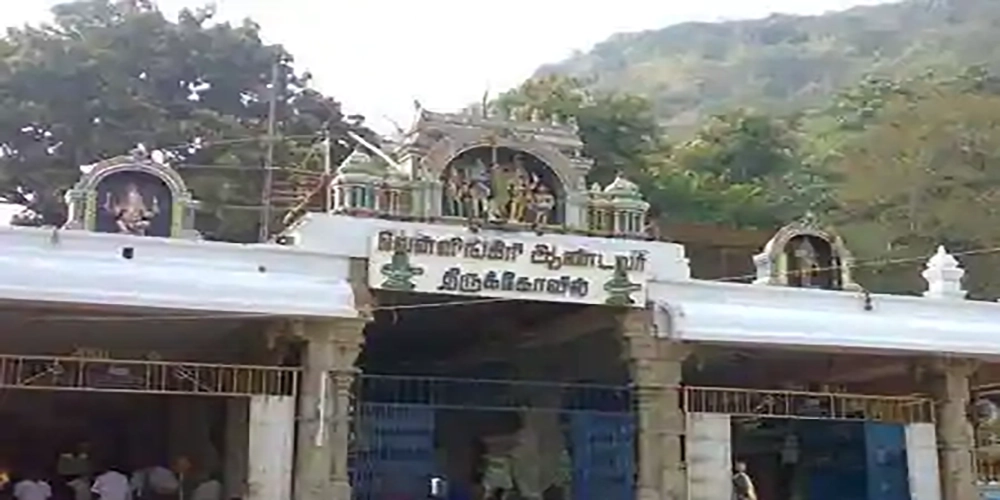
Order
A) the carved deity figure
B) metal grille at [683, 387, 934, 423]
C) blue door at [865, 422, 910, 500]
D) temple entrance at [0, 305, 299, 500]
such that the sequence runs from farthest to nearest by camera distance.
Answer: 1. blue door at [865, 422, 910, 500]
2. metal grille at [683, 387, 934, 423]
3. the carved deity figure
4. temple entrance at [0, 305, 299, 500]

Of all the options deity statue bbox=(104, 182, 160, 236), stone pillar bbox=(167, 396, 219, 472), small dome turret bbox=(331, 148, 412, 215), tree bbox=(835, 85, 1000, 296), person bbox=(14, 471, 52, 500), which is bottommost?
person bbox=(14, 471, 52, 500)

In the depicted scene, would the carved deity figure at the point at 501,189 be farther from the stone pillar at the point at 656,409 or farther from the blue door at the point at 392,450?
the blue door at the point at 392,450

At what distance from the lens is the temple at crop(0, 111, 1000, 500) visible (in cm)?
1202

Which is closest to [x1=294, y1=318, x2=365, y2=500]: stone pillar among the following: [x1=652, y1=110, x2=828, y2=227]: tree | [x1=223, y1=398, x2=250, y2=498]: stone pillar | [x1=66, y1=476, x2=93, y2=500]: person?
[x1=223, y1=398, x2=250, y2=498]: stone pillar

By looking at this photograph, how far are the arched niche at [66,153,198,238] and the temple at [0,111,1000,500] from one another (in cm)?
2

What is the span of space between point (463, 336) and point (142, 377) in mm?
5209

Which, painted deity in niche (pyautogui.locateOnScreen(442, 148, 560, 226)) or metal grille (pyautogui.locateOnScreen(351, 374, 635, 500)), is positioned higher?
painted deity in niche (pyautogui.locateOnScreen(442, 148, 560, 226))

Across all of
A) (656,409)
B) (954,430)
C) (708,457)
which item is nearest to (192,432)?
(656,409)

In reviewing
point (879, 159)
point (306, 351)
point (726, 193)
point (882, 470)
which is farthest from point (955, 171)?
point (306, 351)

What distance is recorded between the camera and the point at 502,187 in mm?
13508

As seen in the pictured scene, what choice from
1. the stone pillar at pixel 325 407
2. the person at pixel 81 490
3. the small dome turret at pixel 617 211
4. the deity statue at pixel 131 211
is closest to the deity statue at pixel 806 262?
the small dome turret at pixel 617 211

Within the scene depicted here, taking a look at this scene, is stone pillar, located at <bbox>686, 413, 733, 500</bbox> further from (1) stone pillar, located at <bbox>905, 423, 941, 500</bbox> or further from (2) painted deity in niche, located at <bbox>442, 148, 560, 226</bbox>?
(2) painted deity in niche, located at <bbox>442, 148, 560, 226</bbox>

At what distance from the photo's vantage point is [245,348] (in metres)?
14.6

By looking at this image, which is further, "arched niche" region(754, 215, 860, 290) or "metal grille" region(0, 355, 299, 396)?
"arched niche" region(754, 215, 860, 290)
